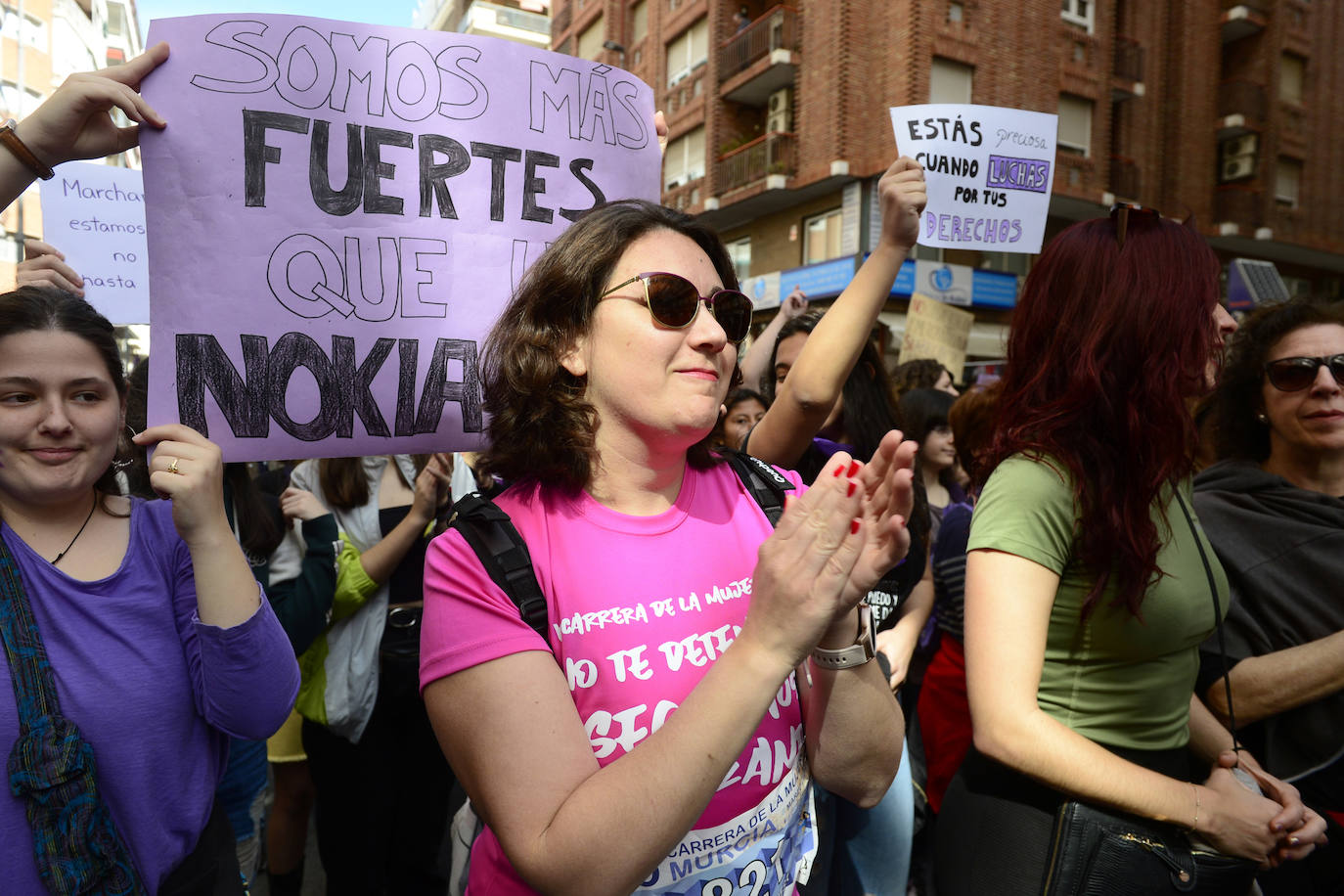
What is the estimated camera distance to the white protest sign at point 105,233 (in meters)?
3.64

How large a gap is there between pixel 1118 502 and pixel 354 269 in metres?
1.73

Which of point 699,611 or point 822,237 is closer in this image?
point 699,611

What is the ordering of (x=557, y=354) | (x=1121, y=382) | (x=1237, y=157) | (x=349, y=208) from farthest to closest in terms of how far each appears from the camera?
(x=1237, y=157)
(x=349, y=208)
(x=1121, y=382)
(x=557, y=354)

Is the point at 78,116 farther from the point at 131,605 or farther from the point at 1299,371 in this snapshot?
the point at 1299,371

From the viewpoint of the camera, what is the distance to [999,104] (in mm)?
18234

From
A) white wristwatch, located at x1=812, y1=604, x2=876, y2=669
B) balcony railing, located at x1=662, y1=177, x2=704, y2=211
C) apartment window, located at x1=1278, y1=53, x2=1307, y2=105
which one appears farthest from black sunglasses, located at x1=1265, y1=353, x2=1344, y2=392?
apartment window, located at x1=1278, y1=53, x2=1307, y2=105

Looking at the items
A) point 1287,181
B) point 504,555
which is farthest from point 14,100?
point 1287,181

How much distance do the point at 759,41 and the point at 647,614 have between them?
20994 mm

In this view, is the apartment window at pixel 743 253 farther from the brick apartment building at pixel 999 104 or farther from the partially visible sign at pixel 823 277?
the partially visible sign at pixel 823 277

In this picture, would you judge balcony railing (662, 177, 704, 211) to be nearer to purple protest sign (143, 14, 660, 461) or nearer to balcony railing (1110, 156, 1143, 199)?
balcony railing (1110, 156, 1143, 199)

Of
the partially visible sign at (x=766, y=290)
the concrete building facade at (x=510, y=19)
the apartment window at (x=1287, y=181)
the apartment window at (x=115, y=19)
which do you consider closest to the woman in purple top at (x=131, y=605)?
the partially visible sign at (x=766, y=290)

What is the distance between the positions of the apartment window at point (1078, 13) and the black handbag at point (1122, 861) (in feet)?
70.8

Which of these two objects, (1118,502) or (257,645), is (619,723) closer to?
(257,645)

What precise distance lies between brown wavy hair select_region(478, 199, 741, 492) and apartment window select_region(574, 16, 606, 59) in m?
27.2
